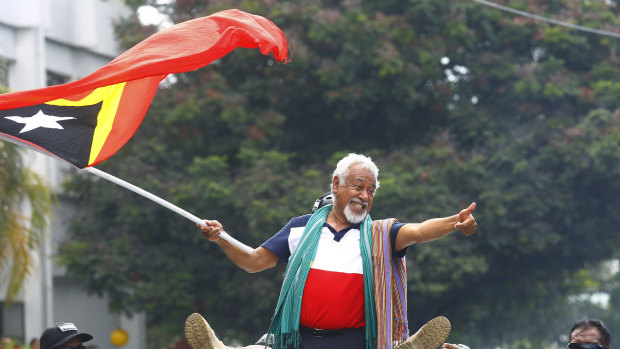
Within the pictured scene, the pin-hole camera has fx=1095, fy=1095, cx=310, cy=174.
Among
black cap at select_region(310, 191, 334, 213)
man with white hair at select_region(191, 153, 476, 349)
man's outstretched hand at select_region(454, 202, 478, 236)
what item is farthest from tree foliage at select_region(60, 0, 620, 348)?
man's outstretched hand at select_region(454, 202, 478, 236)

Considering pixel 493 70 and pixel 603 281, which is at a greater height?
pixel 493 70

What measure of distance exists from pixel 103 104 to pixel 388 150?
13936mm

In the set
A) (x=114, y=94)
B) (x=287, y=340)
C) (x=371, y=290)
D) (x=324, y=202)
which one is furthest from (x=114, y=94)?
(x=371, y=290)

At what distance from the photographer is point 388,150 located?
20.3 m

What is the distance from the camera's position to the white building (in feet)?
67.4

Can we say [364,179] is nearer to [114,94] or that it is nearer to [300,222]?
[300,222]

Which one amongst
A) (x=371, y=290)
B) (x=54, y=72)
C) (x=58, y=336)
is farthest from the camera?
(x=54, y=72)

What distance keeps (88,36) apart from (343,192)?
1828 centimetres

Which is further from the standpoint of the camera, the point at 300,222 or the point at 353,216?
Answer: the point at 300,222

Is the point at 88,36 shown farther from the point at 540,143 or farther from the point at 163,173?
the point at 540,143

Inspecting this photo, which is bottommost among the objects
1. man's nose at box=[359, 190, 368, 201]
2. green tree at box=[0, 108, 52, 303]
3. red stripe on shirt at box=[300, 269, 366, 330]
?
red stripe on shirt at box=[300, 269, 366, 330]

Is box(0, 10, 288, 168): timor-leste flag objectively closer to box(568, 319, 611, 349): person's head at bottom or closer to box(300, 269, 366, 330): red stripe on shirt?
box(300, 269, 366, 330): red stripe on shirt

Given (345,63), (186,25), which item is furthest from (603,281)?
(186,25)

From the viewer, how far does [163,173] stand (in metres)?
19.3
